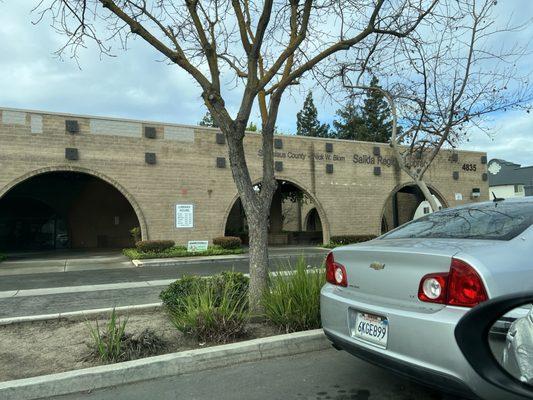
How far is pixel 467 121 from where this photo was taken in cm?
1323

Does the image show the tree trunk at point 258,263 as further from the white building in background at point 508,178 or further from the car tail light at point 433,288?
the white building in background at point 508,178

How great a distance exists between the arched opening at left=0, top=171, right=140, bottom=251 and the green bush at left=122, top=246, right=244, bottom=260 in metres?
9.44

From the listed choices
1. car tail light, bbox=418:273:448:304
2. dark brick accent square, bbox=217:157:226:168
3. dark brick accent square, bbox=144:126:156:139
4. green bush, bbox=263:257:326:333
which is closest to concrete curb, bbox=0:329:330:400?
green bush, bbox=263:257:326:333

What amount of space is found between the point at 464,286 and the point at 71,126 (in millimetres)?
17420

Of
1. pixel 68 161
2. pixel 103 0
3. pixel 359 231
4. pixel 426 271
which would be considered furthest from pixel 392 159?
pixel 426 271

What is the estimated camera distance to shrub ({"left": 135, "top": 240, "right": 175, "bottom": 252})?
18047mm

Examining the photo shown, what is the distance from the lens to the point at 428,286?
3.43 meters

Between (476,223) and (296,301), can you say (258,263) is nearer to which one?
(296,301)

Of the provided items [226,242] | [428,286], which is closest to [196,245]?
[226,242]

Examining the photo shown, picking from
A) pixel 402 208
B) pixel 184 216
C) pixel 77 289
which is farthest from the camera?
pixel 402 208

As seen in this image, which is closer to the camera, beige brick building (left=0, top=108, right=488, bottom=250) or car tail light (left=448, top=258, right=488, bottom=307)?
car tail light (left=448, top=258, right=488, bottom=307)

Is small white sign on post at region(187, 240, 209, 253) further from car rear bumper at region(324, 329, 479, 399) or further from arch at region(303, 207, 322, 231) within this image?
arch at region(303, 207, 322, 231)

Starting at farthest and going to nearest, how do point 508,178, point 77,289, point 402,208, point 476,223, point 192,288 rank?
1. point 508,178
2. point 402,208
3. point 77,289
4. point 192,288
5. point 476,223

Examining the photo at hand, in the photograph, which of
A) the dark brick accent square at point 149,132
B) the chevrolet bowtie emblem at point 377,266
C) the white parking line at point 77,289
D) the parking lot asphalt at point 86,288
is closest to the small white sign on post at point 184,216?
the dark brick accent square at point 149,132
